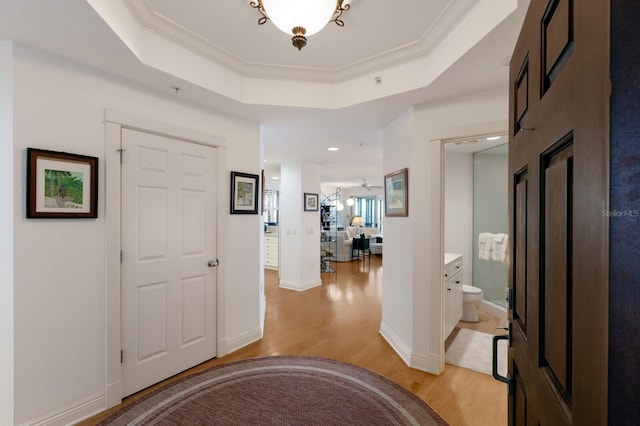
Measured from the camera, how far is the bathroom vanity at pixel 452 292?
291 centimetres

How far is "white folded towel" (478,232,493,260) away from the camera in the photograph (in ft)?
13.4

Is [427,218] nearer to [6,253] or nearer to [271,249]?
[6,253]

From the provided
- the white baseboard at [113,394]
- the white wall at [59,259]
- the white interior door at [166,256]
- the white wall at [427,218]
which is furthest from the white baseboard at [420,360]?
the white wall at [59,259]

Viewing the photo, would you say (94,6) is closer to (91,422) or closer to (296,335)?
(91,422)

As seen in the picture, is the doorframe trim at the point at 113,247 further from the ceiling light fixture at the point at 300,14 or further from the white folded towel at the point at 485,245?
the white folded towel at the point at 485,245

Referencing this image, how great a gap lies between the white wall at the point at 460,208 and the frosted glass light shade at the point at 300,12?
149 inches

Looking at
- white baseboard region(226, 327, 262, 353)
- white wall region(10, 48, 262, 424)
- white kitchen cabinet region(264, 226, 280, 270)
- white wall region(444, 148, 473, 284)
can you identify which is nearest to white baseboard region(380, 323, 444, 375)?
white baseboard region(226, 327, 262, 353)

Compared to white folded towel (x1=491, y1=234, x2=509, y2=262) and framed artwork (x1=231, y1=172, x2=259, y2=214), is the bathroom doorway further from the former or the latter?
framed artwork (x1=231, y1=172, x2=259, y2=214)

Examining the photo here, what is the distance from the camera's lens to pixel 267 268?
284 inches

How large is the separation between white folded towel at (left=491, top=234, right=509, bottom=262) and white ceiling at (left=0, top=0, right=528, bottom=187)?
7.64ft

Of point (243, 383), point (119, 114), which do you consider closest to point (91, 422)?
point (243, 383)

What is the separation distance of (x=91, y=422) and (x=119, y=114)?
6.91 feet

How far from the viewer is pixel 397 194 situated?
2979 mm

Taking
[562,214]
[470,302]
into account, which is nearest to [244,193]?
[562,214]
